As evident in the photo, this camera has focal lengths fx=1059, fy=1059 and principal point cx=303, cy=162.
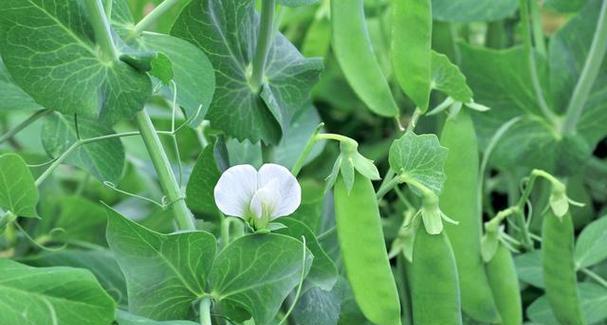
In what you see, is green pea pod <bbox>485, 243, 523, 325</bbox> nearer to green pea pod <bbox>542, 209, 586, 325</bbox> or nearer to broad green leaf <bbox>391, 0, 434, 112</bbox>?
green pea pod <bbox>542, 209, 586, 325</bbox>

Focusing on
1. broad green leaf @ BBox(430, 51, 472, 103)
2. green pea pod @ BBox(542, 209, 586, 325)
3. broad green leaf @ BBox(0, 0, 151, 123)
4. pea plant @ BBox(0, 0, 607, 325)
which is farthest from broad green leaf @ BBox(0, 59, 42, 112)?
green pea pod @ BBox(542, 209, 586, 325)

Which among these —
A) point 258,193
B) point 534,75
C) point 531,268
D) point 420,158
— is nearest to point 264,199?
point 258,193

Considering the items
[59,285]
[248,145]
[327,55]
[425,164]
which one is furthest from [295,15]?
[59,285]

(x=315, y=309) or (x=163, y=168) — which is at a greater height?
(x=163, y=168)

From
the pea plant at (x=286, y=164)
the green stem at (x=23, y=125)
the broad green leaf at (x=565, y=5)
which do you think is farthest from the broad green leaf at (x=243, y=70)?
the broad green leaf at (x=565, y=5)

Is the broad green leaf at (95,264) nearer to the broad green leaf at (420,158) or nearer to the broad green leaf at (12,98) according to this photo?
the broad green leaf at (12,98)

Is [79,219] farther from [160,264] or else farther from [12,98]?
[160,264]
